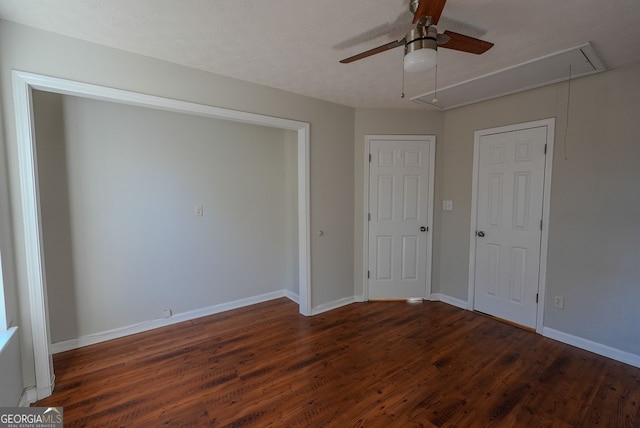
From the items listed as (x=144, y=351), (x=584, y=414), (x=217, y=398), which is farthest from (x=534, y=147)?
(x=144, y=351)

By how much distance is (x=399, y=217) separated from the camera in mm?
3666

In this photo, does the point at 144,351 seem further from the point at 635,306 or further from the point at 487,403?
the point at 635,306

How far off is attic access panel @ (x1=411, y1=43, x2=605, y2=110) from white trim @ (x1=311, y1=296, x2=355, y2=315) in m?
2.56

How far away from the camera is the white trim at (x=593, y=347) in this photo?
2336 mm

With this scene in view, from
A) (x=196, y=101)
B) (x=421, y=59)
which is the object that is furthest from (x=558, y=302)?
(x=196, y=101)

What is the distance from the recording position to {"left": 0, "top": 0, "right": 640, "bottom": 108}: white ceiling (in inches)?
62.8

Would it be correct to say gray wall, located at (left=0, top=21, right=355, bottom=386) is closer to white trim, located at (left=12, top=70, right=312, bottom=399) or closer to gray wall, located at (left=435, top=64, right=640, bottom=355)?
white trim, located at (left=12, top=70, right=312, bottom=399)

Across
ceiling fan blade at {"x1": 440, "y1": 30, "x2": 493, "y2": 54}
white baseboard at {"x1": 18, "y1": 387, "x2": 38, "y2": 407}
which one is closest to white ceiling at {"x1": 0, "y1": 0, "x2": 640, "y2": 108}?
ceiling fan blade at {"x1": 440, "y1": 30, "x2": 493, "y2": 54}

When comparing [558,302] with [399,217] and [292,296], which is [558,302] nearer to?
[399,217]

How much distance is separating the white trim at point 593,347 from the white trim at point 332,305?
6.76ft

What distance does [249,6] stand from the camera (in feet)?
5.24

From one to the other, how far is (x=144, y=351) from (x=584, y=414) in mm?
3429

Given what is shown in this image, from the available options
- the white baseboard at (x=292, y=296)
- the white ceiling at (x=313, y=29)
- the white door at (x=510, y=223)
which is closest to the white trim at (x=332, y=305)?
the white baseboard at (x=292, y=296)

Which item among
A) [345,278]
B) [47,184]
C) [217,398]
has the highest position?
[47,184]
